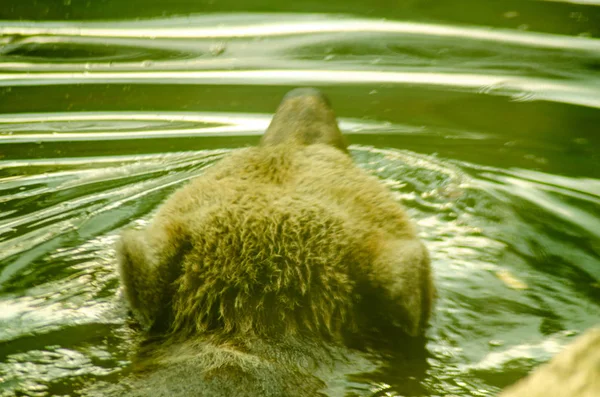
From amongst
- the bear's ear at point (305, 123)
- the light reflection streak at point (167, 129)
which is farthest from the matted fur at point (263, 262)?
the light reflection streak at point (167, 129)

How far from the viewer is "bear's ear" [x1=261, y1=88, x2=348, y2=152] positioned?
4.44 metres

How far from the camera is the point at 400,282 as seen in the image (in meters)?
3.49

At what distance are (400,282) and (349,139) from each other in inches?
134

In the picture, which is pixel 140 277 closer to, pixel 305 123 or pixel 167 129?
pixel 305 123

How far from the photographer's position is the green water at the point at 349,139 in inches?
153

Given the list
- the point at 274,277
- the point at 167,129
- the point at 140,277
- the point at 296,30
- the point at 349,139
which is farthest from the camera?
the point at 296,30

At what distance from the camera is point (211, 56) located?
8.66 m

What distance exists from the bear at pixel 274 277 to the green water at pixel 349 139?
0.17m

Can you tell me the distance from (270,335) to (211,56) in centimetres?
561

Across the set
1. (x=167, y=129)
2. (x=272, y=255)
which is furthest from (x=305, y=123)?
(x=167, y=129)

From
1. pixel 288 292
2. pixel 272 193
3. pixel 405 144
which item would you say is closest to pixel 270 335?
pixel 288 292

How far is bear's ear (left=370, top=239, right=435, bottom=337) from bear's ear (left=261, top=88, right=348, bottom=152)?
959 millimetres

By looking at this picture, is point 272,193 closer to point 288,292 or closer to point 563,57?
point 288,292

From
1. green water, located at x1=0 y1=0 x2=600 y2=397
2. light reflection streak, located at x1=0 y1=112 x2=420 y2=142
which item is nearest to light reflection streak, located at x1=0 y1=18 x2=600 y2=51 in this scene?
green water, located at x1=0 y1=0 x2=600 y2=397
